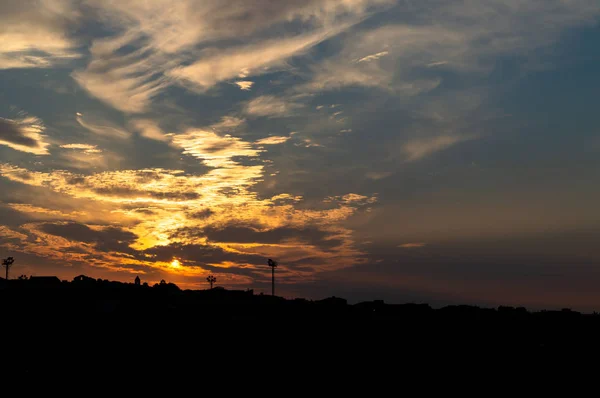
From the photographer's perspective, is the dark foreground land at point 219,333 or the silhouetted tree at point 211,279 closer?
the dark foreground land at point 219,333

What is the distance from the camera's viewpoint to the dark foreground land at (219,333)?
43656 mm

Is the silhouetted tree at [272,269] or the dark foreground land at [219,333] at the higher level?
the silhouetted tree at [272,269]

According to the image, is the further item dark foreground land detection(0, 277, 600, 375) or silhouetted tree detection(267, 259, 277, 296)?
silhouetted tree detection(267, 259, 277, 296)

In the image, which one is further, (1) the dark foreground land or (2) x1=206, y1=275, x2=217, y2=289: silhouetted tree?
(2) x1=206, y1=275, x2=217, y2=289: silhouetted tree

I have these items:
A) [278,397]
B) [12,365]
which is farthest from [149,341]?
[278,397]

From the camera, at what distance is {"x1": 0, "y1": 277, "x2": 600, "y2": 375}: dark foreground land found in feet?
143

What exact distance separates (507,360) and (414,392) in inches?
466

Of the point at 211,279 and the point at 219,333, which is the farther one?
the point at 211,279

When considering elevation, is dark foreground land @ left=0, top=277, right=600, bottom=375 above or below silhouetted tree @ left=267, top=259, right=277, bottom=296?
below

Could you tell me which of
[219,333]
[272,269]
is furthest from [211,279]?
[219,333]

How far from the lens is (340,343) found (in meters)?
49.7

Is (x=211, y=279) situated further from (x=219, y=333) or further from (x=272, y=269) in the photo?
(x=219, y=333)

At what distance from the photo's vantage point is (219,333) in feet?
161

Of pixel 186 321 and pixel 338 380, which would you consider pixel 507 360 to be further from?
pixel 186 321
